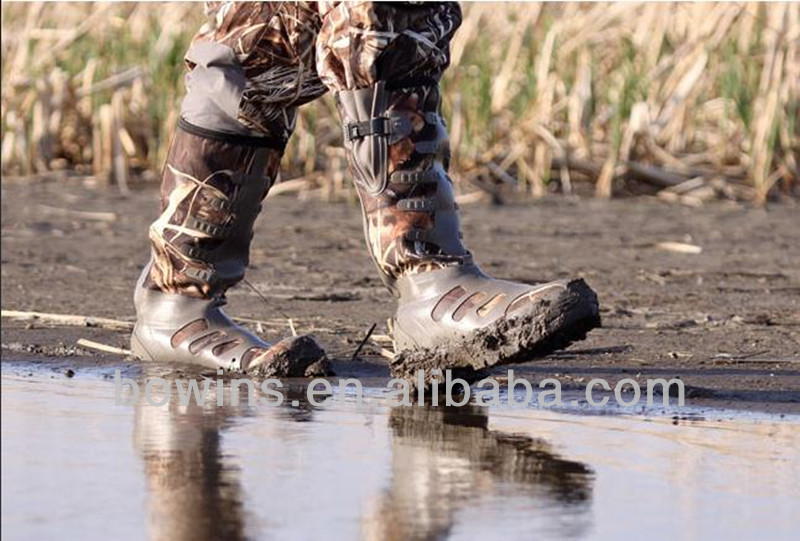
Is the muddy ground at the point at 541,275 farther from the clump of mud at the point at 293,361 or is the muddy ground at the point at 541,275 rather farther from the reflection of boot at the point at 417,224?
the reflection of boot at the point at 417,224

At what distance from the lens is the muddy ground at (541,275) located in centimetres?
350

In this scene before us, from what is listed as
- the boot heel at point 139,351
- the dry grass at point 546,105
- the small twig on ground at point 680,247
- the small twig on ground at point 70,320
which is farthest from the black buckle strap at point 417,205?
the dry grass at point 546,105

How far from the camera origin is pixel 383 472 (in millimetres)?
2424

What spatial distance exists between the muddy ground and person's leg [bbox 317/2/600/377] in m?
0.28

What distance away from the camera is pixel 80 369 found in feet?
11.2

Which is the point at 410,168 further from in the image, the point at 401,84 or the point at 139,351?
the point at 139,351

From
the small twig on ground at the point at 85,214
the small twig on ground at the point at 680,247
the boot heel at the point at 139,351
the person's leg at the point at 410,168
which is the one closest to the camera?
the person's leg at the point at 410,168

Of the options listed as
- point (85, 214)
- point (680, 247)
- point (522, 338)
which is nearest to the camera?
point (522, 338)

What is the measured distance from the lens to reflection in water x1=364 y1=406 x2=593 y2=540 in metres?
2.12

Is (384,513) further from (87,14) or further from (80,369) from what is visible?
(87,14)

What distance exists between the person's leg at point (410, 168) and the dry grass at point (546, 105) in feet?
13.5

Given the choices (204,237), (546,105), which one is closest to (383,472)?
(204,237)

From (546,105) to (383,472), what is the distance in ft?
17.3

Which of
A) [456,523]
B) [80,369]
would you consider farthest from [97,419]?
[456,523]
